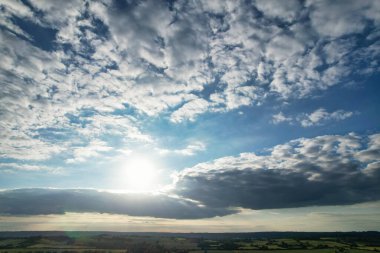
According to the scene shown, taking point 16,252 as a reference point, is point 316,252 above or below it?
above

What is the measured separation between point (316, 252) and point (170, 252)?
315 feet

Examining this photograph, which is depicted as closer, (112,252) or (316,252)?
(316,252)

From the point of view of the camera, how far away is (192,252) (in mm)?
194875

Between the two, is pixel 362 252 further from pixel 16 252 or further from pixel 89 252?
pixel 16 252

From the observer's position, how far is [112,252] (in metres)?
192

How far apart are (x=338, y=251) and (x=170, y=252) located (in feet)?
362

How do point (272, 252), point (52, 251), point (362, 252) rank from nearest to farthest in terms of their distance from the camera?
point (362, 252) → point (272, 252) → point (52, 251)

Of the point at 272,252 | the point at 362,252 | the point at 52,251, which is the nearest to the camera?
the point at 362,252

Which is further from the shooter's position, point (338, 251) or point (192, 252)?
point (192, 252)

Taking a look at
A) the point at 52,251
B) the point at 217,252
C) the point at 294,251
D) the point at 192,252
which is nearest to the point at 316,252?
the point at 294,251

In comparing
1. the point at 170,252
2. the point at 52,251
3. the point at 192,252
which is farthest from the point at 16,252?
the point at 192,252

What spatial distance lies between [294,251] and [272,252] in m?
15.2

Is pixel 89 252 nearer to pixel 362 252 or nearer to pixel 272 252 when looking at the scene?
pixel 272 252

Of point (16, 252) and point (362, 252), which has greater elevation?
point (362, 252)
